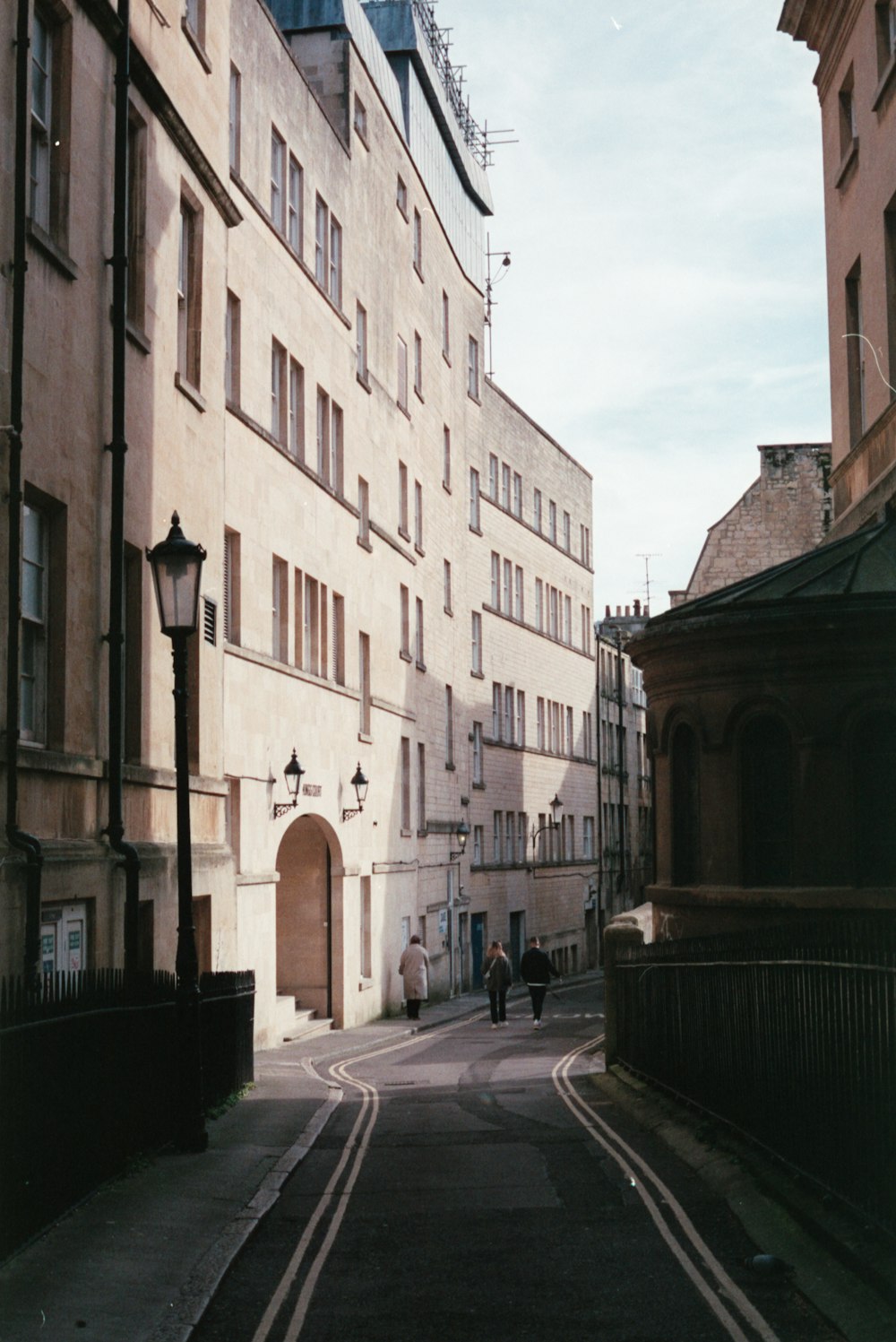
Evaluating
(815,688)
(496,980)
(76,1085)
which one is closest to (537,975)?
(496,980)

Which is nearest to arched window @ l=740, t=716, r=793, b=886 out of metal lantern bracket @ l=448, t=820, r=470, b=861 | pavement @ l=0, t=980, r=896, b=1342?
pavement @ l=0, t=980, r=896, b=1342

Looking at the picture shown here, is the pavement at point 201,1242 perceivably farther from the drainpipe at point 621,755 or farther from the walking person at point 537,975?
the drainpipe at point 621,755

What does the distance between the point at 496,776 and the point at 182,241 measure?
3469 centimetres

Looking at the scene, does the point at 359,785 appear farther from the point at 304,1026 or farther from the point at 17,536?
the point at 17,536

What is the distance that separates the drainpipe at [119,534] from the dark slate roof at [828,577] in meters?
9.01

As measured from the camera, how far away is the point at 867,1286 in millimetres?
7949

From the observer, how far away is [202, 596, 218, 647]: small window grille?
64.2 feet

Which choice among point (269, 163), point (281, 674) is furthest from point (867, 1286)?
point (269, 163)

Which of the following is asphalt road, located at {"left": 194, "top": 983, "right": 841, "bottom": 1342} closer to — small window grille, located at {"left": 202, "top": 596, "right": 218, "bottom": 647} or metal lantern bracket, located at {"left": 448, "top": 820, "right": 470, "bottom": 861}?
small window grille, located at {"left": 202, "top": 596, "right": 218, "bottom": 647}

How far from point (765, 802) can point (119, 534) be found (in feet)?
32.7

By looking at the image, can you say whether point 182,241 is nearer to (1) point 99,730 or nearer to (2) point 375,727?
(1) point 99,730

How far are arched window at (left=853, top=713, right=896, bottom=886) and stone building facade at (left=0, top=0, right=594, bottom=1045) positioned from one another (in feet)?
25.1

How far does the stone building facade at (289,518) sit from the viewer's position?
1410 centimetres

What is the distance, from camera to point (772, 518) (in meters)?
55.1
